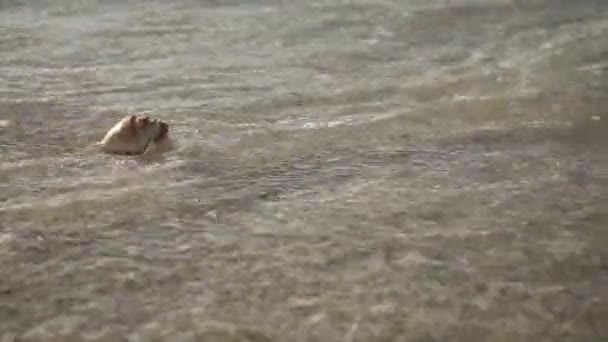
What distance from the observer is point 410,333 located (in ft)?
4.51

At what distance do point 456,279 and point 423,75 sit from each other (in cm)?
115

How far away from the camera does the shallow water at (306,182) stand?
56.6 inches

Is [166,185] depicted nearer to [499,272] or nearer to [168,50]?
[499,272]

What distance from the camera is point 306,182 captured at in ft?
6.23

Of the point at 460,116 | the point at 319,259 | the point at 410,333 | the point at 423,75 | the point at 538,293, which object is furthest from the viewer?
the point at 423,75

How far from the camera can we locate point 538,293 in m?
1.48

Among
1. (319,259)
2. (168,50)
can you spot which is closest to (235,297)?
(319,259)

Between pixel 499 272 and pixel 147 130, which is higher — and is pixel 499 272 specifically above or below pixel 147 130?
below

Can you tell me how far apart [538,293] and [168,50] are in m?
1.66

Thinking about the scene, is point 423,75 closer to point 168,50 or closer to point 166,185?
point 168,50

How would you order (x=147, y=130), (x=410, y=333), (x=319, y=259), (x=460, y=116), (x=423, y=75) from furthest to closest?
(x=423, y=75) → (x=460, y=116) → (x=147, y=130) → (x=319, y=259) → (x=410, y=333)

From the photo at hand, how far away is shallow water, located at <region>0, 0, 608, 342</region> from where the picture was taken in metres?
1.44

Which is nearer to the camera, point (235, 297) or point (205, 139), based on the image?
point (235, 297)

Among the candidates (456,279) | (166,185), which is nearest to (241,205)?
(166,185)
